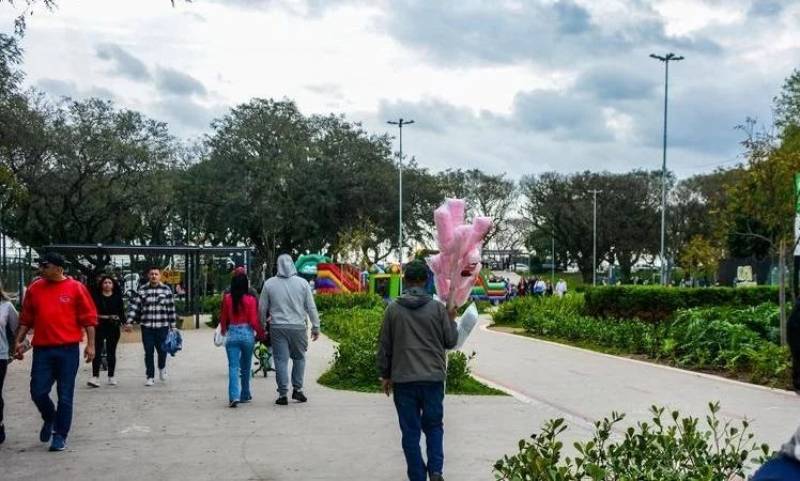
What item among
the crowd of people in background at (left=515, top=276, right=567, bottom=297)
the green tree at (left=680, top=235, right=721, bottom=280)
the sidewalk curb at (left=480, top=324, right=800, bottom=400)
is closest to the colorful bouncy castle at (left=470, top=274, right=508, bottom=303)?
the crowd of people in background at (left=515, top=276, right=567, bottom=297)

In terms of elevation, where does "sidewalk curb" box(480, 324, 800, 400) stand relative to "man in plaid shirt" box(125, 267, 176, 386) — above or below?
below

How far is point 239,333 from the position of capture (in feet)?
34.6

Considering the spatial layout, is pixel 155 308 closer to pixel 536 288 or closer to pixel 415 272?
pixel 415 272

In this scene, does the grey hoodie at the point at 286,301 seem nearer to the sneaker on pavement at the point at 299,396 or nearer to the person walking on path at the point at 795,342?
the sneaker on pavement at the point at 299,396

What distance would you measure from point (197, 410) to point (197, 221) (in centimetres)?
4524

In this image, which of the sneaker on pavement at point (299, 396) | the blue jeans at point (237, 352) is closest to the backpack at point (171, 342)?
the blue jeans at point (237, 352)

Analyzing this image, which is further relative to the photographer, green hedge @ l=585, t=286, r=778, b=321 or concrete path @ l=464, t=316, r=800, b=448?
green hedge @ l=585, t=286, r=778, b=321

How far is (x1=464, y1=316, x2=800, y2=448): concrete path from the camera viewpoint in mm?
9953

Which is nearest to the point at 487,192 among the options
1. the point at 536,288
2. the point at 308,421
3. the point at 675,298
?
the point at 536,288

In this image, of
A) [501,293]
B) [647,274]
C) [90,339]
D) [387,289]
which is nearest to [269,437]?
[90,339]

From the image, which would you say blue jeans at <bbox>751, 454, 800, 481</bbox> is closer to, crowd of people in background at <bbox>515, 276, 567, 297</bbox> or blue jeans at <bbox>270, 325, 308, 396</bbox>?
blue jeans at <bbox>270, 325, 308, 396</bbox>

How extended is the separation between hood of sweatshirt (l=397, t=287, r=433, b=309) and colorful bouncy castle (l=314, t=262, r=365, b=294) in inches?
1304

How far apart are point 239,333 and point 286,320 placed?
56 cm

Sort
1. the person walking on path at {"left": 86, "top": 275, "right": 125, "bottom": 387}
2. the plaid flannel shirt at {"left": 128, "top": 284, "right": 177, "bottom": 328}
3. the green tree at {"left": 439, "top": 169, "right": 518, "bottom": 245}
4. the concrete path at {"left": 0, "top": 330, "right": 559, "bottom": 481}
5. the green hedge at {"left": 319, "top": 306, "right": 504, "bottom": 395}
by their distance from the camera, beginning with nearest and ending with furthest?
the concrete path at {"left": 0, "top": 330, "right": 559, "bottom": 481}
the green hedge at {"left": 319, "top": 306, "right": 504, "bottom": 395}
the plaid flannel shirt at {"left": 128, "top": 284, "right": 177, "bottom": 328}
the person walking on path at {"left": 86, "top": 275, "right": 125, "bottom": 387}
the green tree at {"left": 439, "top": 169, "right": 518, "bottom": 245}
